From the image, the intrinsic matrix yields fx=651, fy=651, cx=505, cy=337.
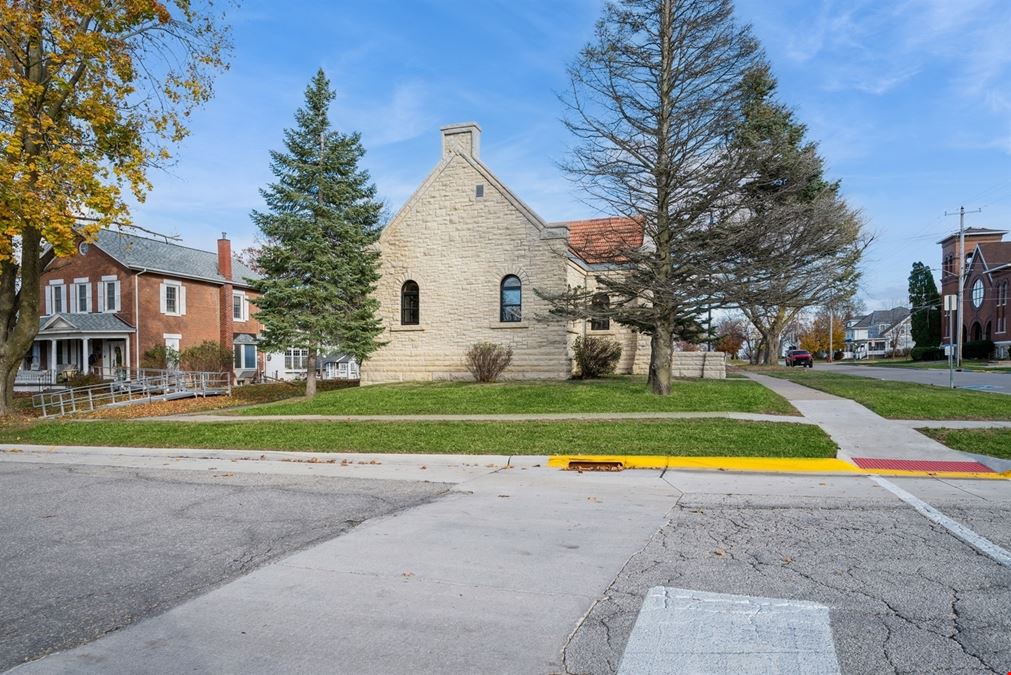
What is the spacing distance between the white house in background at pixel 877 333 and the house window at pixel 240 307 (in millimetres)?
96476

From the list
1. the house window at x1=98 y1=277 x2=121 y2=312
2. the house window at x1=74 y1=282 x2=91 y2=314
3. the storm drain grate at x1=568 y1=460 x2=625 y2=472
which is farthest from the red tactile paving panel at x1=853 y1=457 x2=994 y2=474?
the house window at x1=74 y1=282 x2=91 y2=314

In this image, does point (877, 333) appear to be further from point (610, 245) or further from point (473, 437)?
point (473, 437)

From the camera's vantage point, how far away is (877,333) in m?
119

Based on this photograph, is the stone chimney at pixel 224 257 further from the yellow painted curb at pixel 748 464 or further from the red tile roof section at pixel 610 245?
the yellow painted curb at pixel 748 464

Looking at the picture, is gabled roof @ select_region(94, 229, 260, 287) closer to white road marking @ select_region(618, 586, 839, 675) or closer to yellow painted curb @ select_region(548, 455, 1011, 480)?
yellow painted curb @ select_region(548, 455, 1011, 480)

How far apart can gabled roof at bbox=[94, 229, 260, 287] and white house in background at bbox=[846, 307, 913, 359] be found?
9878 centimetres

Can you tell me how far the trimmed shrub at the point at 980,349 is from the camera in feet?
167

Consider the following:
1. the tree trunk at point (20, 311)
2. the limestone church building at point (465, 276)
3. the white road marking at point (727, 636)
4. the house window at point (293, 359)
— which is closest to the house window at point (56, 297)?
the house window at point (293, 359)

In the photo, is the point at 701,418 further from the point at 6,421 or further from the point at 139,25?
the point at 139,25

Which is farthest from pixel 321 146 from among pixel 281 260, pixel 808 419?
pixel 808 419

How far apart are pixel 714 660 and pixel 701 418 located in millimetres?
10034

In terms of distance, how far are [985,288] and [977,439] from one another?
182ft

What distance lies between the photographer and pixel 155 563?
5.28 meters

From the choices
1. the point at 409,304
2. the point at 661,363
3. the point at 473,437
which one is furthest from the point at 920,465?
the point at 409,304
